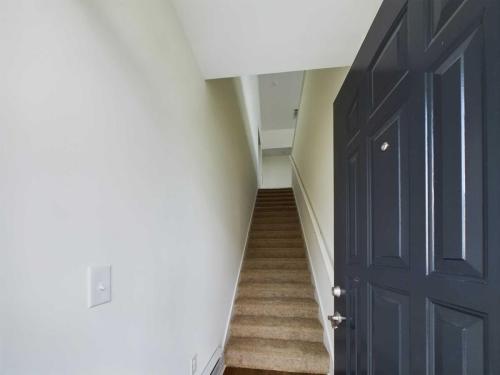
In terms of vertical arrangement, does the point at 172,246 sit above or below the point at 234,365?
above

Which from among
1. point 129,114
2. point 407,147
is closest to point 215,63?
point 129,114

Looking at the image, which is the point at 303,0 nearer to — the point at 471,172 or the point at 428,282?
the point at 471,172

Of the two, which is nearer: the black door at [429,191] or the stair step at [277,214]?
the black door at [429,191]

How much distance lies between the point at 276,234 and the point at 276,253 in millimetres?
431

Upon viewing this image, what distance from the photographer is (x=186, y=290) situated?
1.35 m

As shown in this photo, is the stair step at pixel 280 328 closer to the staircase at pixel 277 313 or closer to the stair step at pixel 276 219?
the staircase at pixel 277 313

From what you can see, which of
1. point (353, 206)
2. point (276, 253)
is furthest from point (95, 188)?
point (276, 253)

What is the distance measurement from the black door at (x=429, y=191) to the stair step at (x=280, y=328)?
131cm

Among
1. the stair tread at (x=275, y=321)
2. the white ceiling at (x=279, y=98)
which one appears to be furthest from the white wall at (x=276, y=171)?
the stair tread at (x=275, y=321)

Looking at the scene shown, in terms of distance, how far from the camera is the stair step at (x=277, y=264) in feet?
10.0

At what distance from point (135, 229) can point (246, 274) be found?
226cm

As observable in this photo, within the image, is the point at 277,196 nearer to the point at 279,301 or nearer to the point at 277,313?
the point at 279,301

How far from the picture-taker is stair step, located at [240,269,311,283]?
2.86 meters

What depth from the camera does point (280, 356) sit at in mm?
2070
